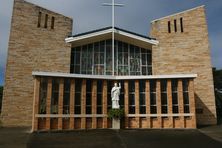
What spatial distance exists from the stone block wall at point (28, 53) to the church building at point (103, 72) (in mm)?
70

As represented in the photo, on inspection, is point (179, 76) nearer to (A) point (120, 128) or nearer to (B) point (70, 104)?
(A) point (120, 128)

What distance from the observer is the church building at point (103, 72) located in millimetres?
14352

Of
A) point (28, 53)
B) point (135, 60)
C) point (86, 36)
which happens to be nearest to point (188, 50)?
point (135, 60)

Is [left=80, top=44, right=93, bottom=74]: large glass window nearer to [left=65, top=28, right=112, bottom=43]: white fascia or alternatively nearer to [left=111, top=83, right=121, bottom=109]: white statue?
[left=65, top=28, right=112, bottom=43]: white fascia

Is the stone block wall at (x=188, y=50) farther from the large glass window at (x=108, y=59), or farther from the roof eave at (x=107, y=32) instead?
the large glass window at (x=108, y=59)

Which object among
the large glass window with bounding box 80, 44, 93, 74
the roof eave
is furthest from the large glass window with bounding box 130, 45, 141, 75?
the large glass window with bounding box 80, 44, 93, 74

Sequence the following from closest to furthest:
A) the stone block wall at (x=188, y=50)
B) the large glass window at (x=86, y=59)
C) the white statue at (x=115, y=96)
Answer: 1. the white statue at (x=115, y=96)
2. the stone block wall at (x=188, y=50)
3. the large glass window at (x=86, y=59)

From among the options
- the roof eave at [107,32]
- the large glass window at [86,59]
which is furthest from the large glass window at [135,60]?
the large glass window at [86,59]

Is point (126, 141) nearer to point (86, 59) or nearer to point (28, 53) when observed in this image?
point (86, 59)

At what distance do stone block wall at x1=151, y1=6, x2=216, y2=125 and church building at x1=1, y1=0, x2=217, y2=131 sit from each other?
3.0 inches

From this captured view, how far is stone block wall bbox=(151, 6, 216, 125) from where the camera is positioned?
19.1 m

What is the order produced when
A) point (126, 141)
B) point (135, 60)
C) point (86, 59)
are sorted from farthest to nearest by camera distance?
point (135, 60), point (86, 59), point (126, 141)

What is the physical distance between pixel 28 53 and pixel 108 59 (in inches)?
267

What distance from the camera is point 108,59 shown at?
826 inches
